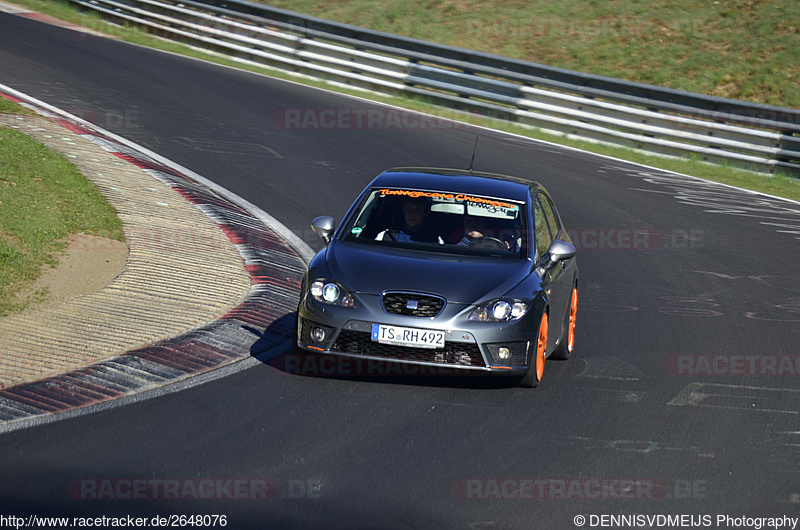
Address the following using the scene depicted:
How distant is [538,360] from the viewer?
24.7ft

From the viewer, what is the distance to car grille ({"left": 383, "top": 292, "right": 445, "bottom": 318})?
7.15m

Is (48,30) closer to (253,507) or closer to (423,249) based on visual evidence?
(423,249)

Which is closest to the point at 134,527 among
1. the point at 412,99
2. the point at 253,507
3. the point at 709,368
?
the point at 253,507

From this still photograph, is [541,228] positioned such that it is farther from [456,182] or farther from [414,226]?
[414,226]

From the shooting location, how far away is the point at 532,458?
6.12 meters

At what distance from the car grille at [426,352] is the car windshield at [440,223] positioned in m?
1.13

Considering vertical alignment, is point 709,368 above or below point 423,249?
below

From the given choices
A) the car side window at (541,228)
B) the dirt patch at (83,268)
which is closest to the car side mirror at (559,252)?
the car side window at (541,228)

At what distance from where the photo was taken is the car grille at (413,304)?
7.15 meters

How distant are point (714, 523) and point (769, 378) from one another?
3.19 m

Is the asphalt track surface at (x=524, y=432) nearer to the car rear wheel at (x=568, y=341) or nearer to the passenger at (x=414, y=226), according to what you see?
the car rear wheel at (x=568, y=341)

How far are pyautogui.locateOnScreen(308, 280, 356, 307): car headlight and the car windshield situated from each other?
78cm
